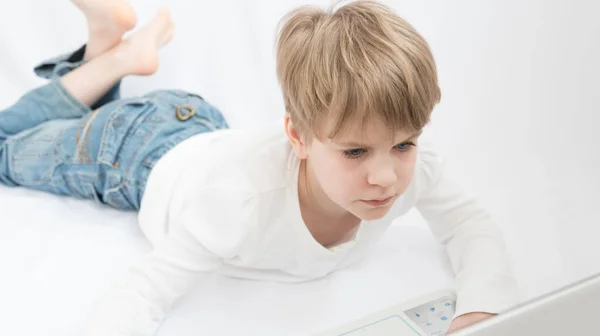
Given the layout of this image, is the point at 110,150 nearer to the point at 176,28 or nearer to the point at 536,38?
the point at 176,28

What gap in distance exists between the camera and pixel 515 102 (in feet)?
3.44

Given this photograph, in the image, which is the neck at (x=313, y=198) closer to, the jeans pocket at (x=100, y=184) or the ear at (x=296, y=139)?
the ear at (x=296, y=139)

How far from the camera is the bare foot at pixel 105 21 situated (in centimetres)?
116

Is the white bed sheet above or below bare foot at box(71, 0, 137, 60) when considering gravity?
below

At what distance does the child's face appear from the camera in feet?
2.14

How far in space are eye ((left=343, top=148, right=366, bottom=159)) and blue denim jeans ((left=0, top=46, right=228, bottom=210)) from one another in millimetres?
433

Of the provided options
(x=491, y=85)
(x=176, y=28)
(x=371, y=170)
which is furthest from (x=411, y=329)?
(x=176, y=28)

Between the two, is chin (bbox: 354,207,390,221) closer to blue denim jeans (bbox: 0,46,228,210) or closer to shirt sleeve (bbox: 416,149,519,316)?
shirt sleeve (bbox: 416,149,519,316)

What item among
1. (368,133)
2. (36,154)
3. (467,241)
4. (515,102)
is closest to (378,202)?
(368,133)

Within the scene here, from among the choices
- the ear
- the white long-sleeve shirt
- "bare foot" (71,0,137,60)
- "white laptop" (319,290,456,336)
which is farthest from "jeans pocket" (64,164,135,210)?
"white laptop" (319,290,456,336)

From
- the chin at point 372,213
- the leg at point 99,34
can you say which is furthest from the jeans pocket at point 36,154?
the chin at point 372,213

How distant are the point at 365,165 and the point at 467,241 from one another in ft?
0.94

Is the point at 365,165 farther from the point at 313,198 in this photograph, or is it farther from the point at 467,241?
the point at 467,241

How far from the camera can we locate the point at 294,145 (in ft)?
2.46
